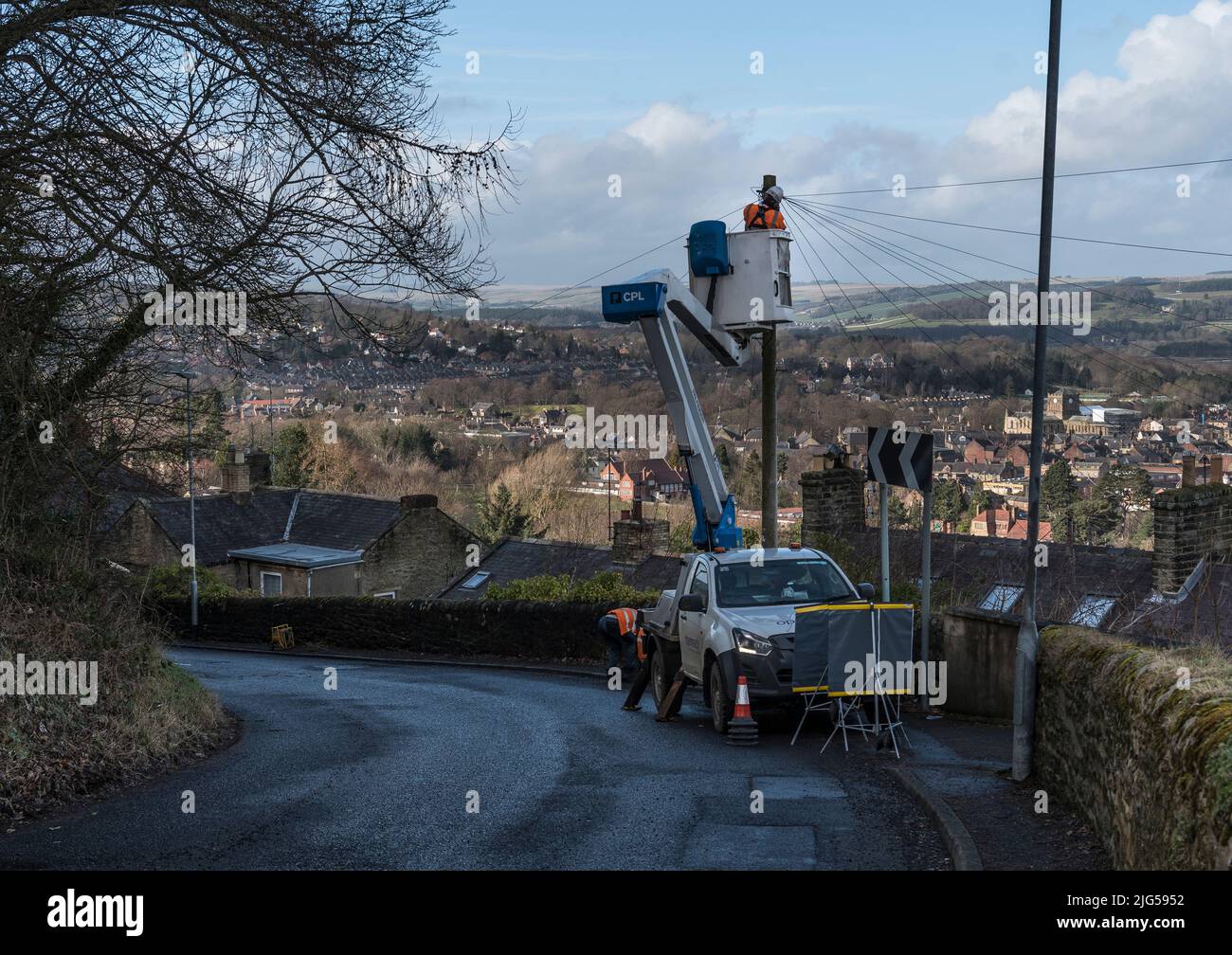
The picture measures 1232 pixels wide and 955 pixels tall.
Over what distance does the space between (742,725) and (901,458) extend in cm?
324

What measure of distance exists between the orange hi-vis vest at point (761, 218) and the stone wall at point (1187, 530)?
833 cm

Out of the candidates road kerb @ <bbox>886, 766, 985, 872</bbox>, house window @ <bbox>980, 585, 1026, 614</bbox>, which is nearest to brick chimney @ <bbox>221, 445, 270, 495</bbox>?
house window @ <bbox>980, 585, 1026, 614</bbox>

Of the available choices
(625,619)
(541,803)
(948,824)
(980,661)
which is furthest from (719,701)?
(948,824)

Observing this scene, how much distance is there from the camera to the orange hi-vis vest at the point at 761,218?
1761 cm

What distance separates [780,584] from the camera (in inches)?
595

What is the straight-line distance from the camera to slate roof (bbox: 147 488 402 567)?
4978 centimetres

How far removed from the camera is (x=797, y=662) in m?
13.0

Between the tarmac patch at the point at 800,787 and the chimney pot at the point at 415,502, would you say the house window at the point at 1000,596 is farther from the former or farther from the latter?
the chimney pot at the point at 415,502

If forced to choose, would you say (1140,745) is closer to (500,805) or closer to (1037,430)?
(1037,430)

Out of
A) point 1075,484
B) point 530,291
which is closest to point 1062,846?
point 530,291

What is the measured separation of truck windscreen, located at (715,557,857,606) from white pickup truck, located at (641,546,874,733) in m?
0.01

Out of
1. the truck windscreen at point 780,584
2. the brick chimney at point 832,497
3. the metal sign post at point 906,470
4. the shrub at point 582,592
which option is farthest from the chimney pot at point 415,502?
the metal sign post at point 906,470

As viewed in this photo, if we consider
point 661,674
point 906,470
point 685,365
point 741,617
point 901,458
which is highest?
point 685,365
